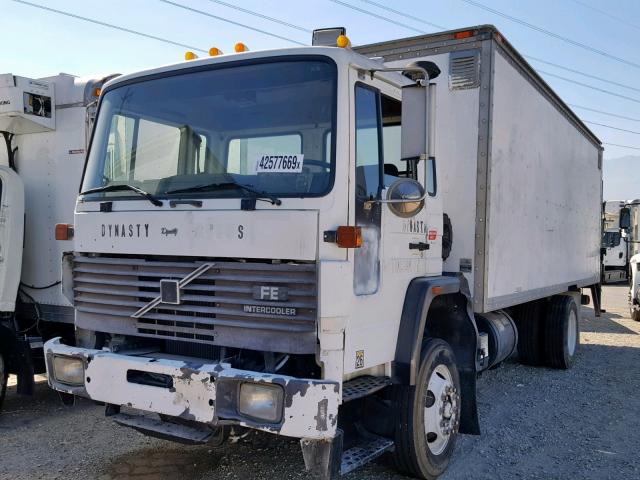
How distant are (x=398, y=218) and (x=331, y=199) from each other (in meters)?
0.77

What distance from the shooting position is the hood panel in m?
3.30

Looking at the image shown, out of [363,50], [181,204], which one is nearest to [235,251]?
[181,204]

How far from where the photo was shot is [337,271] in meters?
3.28

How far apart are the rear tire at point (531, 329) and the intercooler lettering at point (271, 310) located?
5.69 m

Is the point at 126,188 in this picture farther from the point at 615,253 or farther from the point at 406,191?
the point at 615,253

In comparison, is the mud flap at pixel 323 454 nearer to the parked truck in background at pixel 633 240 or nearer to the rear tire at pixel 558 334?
the rear tire at pixel 558 334

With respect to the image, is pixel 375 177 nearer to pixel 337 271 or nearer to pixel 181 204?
pixel 337 271

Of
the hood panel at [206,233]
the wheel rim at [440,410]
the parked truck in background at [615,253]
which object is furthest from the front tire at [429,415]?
the parked truck in background at [615,253]

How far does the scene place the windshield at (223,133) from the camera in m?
3.47

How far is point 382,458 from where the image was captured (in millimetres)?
4445

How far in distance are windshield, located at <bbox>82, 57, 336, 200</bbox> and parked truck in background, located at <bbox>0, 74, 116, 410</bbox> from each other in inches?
67.6

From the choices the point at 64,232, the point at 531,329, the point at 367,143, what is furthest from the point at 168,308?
the point at 531,329

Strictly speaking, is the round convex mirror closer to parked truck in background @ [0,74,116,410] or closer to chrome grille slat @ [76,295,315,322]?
chrome grille slat @ [76,295,315,322]

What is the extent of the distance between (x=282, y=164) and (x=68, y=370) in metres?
1.90
